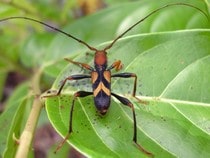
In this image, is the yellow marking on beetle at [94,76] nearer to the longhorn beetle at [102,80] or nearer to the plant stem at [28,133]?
the longhorn beetle at [102,80]

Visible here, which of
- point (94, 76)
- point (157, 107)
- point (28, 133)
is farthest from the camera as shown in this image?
point (94, 76)

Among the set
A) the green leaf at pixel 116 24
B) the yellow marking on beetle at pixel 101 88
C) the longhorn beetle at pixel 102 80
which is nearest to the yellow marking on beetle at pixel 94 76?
the longhorn beetle at pixel 102 80


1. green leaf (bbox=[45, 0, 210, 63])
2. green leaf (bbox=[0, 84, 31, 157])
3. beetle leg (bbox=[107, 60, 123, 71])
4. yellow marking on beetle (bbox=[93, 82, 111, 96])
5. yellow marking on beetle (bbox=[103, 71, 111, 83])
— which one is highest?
green leaf (bbox=[45, 0, 210, 63])

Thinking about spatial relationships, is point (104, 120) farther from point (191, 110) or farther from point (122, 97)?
point (191, 110)

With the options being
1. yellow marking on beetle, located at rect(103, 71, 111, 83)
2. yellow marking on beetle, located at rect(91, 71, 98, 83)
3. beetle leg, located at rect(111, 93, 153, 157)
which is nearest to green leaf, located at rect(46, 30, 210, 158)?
beetle leg, located at rect(111, 93, 153, 157)

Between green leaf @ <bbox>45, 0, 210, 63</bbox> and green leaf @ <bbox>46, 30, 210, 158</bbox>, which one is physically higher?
green leaf @ <bbox>45, 0, 210, 63</bbox>

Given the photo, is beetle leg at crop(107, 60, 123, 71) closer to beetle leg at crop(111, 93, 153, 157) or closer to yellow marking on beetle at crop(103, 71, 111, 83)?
yellow marking on beetle at crop(103, 71, 111, 83)

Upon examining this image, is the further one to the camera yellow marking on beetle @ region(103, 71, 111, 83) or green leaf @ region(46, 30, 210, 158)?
yellow marking on beetle @ region(103, 71, 111, 83)

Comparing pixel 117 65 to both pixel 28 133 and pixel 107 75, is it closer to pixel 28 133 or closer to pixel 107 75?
pixel 107 75

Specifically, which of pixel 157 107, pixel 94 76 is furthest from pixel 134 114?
pixel 94 76
